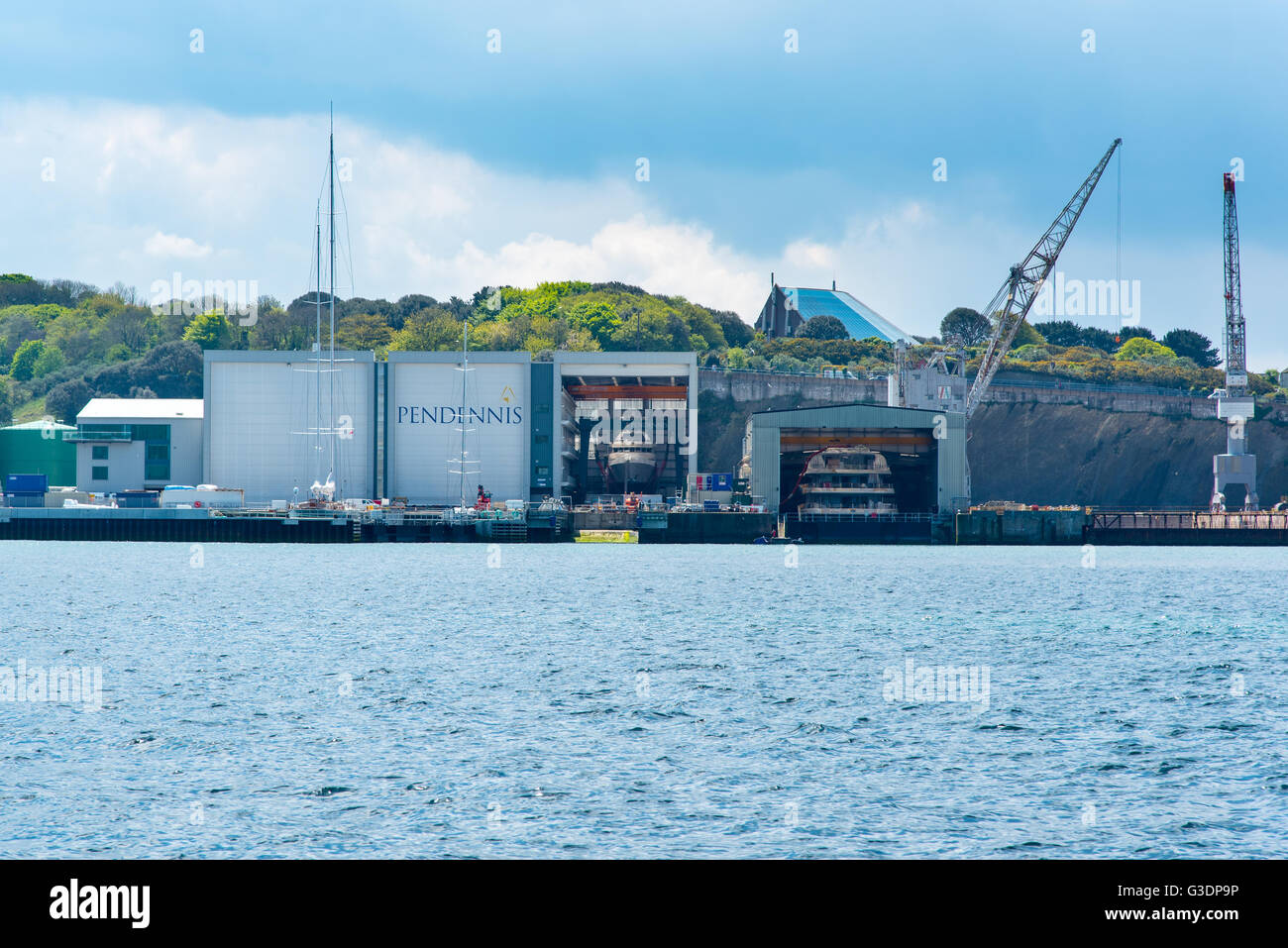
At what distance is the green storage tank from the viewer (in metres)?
130

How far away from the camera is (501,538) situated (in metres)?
117

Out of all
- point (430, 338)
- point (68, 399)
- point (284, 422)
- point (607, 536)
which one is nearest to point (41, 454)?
point (284, 422)

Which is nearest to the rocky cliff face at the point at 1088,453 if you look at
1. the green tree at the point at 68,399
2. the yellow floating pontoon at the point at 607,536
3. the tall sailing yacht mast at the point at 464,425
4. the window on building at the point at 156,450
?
the yellow floating pontoon at the point at 607,536

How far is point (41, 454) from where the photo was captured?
130875mm

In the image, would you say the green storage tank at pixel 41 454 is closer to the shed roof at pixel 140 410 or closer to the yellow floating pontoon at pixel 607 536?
the shed roof at pixel 140 410

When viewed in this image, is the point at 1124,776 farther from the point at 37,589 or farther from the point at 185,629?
the point at 37,589

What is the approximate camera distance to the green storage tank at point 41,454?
427 ft

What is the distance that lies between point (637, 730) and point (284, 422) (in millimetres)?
100055

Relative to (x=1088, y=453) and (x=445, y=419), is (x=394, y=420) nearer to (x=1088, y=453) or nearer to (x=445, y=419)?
(x=445, y=419)

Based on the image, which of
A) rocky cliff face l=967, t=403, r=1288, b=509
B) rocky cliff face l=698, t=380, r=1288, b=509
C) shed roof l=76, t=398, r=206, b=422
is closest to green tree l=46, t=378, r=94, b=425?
shed roof l=76, t=398, r=206, b=422

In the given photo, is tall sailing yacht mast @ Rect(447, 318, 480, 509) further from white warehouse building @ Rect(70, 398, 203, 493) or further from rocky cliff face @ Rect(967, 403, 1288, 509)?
rocky cliff face @ Rect(967, 403, 1288, 509)

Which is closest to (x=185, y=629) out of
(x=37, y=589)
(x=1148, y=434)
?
(x=37, y=589)

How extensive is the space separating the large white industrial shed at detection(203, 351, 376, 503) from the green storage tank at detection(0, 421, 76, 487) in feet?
61.4

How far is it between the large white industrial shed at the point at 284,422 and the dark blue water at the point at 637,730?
190ft
